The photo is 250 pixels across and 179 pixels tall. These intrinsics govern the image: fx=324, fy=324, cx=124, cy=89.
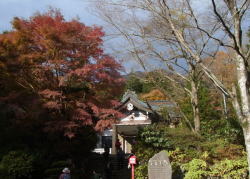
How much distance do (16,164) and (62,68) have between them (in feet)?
14.0

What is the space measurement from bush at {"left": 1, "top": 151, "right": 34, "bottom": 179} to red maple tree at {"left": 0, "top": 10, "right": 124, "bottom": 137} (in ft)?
5.43

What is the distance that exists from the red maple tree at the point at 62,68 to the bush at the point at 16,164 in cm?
165

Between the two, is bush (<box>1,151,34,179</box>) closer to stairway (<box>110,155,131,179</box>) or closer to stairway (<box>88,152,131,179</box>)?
stairway (<box>88,152,131,179</box>)

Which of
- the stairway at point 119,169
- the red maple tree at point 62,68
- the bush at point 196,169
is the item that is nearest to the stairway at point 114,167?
the stairway at point 119,169

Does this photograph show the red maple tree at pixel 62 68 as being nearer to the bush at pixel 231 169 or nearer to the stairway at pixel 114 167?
the bush at pixel 231 169

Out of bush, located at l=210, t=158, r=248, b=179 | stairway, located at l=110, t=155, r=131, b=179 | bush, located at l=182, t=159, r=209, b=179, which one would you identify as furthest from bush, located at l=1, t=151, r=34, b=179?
bush, located at l=210, t=158, r=248, b=179

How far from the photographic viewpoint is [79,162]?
16984 millimetres

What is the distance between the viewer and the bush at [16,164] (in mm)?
12789

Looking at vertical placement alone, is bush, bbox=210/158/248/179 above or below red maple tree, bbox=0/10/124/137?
below

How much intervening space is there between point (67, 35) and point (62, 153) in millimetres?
5562

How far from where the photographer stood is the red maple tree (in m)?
13.1

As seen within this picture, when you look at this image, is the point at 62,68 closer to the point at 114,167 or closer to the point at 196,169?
the point at 196,169

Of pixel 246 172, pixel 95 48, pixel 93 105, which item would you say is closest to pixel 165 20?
pixel 95 48

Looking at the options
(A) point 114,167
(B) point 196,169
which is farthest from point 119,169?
(B) point 196,169
